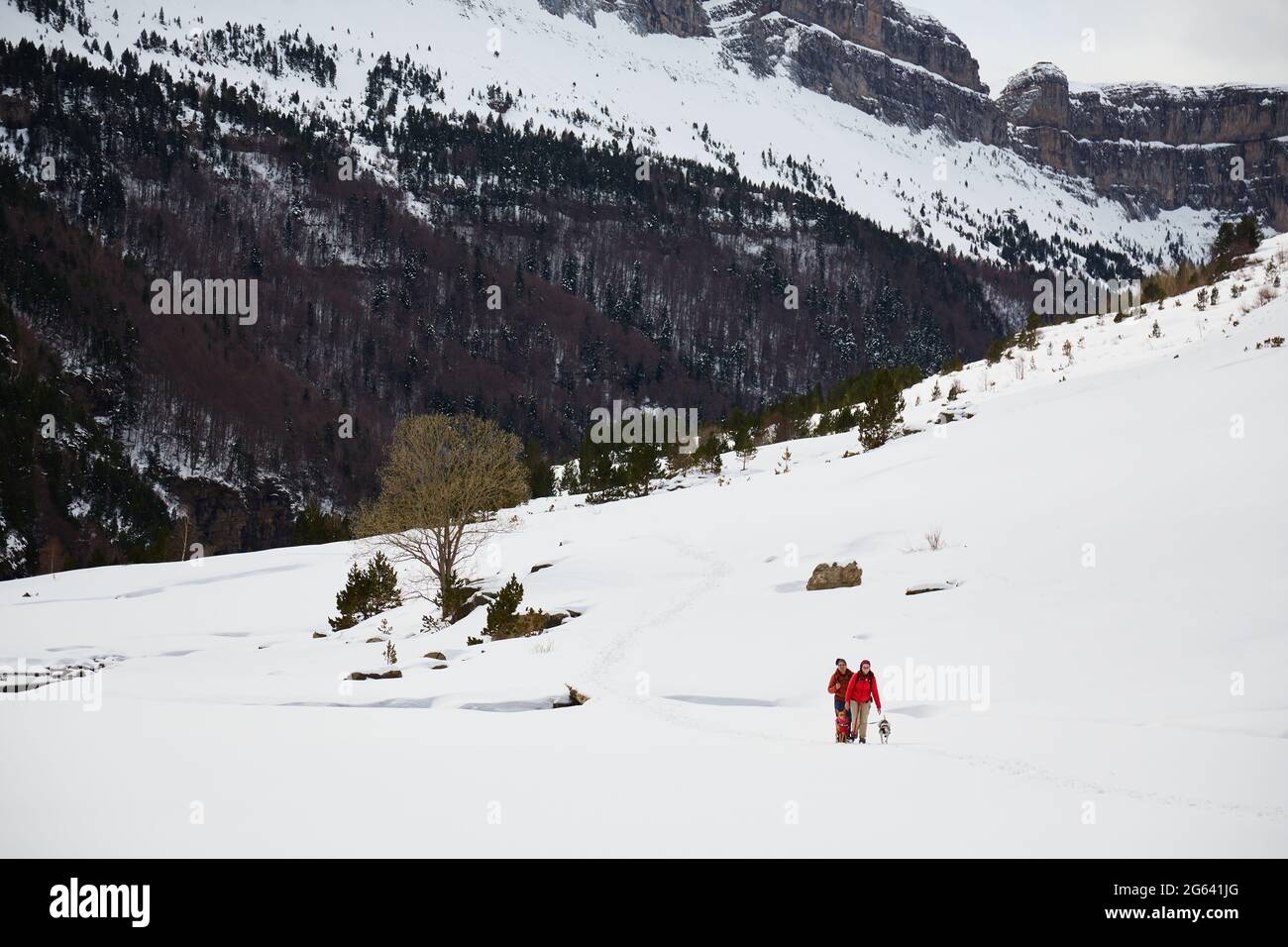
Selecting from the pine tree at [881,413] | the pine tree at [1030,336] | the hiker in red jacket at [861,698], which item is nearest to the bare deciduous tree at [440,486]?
the pine tree at [881,413]

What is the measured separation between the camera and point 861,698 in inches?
435

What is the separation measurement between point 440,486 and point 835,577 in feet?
51.8

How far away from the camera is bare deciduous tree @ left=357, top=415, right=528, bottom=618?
29.2m

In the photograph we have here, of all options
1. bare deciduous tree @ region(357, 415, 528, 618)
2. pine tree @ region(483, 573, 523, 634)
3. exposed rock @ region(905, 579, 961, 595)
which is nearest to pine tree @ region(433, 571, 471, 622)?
bare deciduous tree @ region(357, 415, 528, 618)

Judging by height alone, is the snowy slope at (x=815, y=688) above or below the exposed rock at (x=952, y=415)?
below

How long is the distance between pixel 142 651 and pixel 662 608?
17.8 meters

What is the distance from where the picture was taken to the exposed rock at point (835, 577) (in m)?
18.8

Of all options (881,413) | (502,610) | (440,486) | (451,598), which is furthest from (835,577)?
(881,413)

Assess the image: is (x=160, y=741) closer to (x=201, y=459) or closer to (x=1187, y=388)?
(x=1187, y=388)

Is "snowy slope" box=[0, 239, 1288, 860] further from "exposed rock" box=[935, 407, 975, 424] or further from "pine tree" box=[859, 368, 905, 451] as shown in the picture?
"pine tree" box=[859, 368, 905, 451]

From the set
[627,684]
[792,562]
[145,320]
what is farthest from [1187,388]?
[145,320]

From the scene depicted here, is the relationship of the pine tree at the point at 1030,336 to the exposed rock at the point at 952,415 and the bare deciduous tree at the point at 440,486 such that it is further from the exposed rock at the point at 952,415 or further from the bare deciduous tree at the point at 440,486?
the bare deciduous tree at the point at 440,486

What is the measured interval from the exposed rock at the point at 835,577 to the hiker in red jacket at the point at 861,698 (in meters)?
7.78
